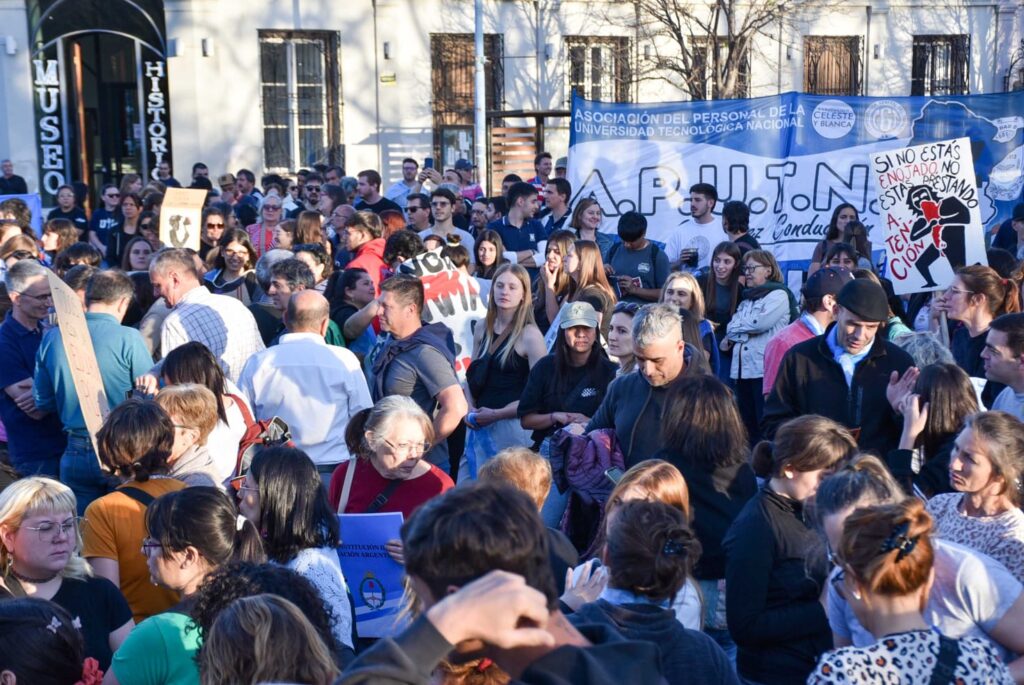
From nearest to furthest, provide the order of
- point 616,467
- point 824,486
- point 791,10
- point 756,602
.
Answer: point 824,486, point 756,602, point 616,467, point 791,10

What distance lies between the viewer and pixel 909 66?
26875mm

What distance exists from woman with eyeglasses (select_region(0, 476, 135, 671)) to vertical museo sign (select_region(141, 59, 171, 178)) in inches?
812

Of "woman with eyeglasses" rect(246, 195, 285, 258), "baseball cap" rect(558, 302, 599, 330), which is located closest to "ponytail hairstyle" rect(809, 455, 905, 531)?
"baseball cap" rect(558, 302, 599, 330)

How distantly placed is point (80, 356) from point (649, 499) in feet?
10.6

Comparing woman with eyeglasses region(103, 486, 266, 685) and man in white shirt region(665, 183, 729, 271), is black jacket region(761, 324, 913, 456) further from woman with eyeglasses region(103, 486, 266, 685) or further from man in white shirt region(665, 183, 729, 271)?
man in white shirt region(665, 183, 729, 271)

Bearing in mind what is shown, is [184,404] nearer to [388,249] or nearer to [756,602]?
[756,602]

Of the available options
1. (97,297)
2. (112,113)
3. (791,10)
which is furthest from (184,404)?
(791,10)

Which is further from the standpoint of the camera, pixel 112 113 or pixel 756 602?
pixel 112 113

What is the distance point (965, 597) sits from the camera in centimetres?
333

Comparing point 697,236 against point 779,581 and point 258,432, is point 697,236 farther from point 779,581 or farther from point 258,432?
point 779,581

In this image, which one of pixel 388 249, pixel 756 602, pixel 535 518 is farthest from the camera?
pixel 388 249

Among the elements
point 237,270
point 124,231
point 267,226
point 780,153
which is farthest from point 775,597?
point 124,231

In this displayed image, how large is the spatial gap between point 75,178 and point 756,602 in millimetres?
22402

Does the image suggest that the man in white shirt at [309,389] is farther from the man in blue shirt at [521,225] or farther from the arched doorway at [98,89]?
the arched doorway at [98,89]
